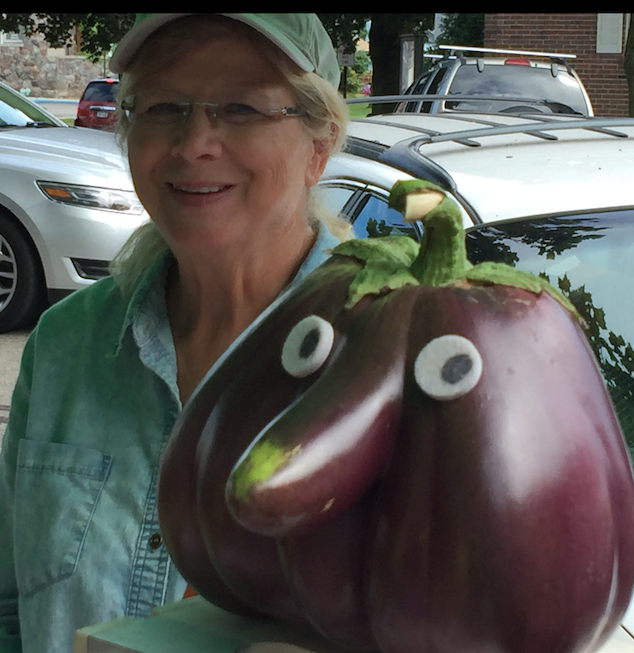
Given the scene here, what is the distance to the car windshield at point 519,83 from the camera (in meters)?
6.88

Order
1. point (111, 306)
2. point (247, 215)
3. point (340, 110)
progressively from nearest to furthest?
point (247, 215)
point (340, 110)
point (111, 306)

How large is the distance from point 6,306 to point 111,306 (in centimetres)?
407

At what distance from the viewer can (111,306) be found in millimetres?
1257

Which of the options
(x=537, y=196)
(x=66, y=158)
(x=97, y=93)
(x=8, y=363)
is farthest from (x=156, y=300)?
(x=97, y=93)

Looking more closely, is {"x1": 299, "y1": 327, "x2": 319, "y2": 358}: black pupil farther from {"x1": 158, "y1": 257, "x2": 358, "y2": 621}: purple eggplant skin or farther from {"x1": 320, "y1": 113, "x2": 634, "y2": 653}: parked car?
{"x1": 320, "y1": 113, "x2": 634, "y2": 653}: parked car

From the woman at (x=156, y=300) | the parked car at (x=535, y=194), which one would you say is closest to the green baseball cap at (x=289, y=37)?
the woman at (x=156, y=300)

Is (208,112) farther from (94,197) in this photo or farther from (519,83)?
(519,83)

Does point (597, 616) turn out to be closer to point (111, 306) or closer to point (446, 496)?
point (446, 496)

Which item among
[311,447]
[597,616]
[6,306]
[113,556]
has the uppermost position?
[311,447]

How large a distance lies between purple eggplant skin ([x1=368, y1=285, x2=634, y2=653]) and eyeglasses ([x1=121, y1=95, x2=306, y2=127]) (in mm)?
353

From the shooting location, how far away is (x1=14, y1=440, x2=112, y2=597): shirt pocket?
1144 millimetres

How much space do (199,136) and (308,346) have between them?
33cm

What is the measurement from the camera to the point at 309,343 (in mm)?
676

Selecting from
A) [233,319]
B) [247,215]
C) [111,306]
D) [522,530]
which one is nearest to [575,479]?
[522,530]
